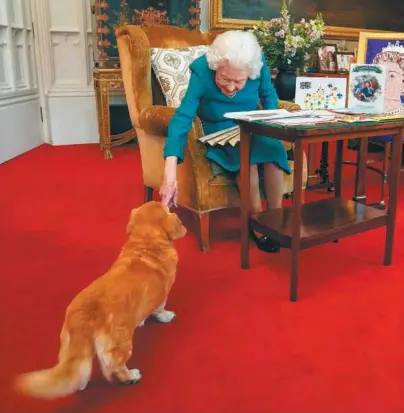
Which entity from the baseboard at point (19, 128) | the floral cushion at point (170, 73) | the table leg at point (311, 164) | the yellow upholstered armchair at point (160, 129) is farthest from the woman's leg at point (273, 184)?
the baseboard at point (19, 128)

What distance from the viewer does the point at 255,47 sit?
204 centimetres

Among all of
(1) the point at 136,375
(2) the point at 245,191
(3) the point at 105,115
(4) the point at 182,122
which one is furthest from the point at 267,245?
(3) the point at 105,115

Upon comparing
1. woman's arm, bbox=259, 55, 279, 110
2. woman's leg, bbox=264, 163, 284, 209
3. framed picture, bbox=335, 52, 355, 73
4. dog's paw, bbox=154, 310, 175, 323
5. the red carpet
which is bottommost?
the red carpet

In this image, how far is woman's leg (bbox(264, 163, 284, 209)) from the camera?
7.30 ft

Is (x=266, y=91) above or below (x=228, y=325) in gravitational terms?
above

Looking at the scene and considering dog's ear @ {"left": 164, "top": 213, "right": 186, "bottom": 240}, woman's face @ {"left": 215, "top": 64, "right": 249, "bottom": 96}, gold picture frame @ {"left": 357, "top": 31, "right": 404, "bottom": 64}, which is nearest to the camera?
dog's ear @ {"left": 164, "top": 213, "right": 186, "bottom": 240}

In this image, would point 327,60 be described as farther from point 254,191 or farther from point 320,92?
point 254,191

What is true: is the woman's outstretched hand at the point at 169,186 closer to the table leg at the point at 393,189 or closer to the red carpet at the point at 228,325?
the red carpet at the point at 228,325

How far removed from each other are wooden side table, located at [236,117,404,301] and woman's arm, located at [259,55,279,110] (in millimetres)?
469

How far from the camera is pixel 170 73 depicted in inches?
103

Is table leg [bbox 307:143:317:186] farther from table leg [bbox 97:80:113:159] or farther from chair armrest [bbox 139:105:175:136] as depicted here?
table leg [bbox 97:80:113:159]

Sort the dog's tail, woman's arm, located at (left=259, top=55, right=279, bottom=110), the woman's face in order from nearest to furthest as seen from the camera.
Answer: the dog's tail, the woman's face, woman's arm, located at (left=259, top=55, right=279, bottom=110)

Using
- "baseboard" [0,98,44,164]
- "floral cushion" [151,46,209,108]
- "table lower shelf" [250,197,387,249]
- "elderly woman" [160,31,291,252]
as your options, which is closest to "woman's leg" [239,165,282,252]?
"elderly woman" [160,31,291,252]

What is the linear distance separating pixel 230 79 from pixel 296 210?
0.69 meters
